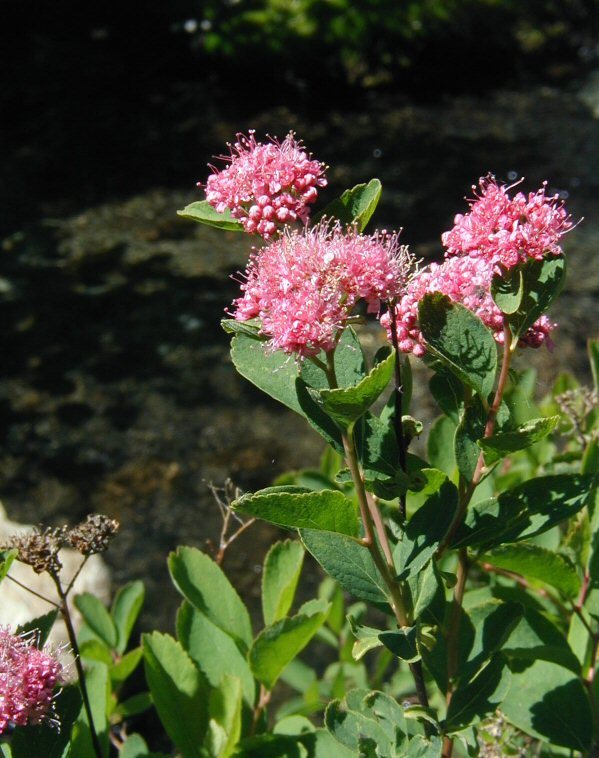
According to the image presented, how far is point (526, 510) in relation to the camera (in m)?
0.96

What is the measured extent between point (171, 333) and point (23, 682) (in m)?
3.18

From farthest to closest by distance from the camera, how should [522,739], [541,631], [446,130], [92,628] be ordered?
[446,130] < [92,628] < [522,739] < [541,631]

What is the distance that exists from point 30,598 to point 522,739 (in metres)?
1.34

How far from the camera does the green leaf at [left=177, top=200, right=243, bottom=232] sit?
94 centimetres

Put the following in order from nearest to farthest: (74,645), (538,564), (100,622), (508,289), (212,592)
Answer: (508,289), (74,645), (538,564), (212,592), (100,622)

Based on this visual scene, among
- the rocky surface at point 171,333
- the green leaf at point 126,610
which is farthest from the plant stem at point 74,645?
the rocky surface at point 171,333

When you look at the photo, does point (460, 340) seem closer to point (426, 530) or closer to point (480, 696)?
point (426, 530)

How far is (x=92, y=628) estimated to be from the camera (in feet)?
5.24

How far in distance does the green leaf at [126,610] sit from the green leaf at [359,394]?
2.90 feet

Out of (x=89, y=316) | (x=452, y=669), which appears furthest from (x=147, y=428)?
(x=452, y=669)

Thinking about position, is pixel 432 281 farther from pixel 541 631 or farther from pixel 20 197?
pixel 20 197

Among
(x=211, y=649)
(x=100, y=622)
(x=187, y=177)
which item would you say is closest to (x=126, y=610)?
(x=100, y=622)

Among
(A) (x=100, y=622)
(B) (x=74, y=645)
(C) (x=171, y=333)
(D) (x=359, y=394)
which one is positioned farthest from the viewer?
(C) (x=171, y=333)

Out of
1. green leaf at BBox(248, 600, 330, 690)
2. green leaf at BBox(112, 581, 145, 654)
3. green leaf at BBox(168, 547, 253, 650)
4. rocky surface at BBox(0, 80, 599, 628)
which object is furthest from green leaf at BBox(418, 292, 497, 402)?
rocky surface at BBox(0, 80, 599, 628)
